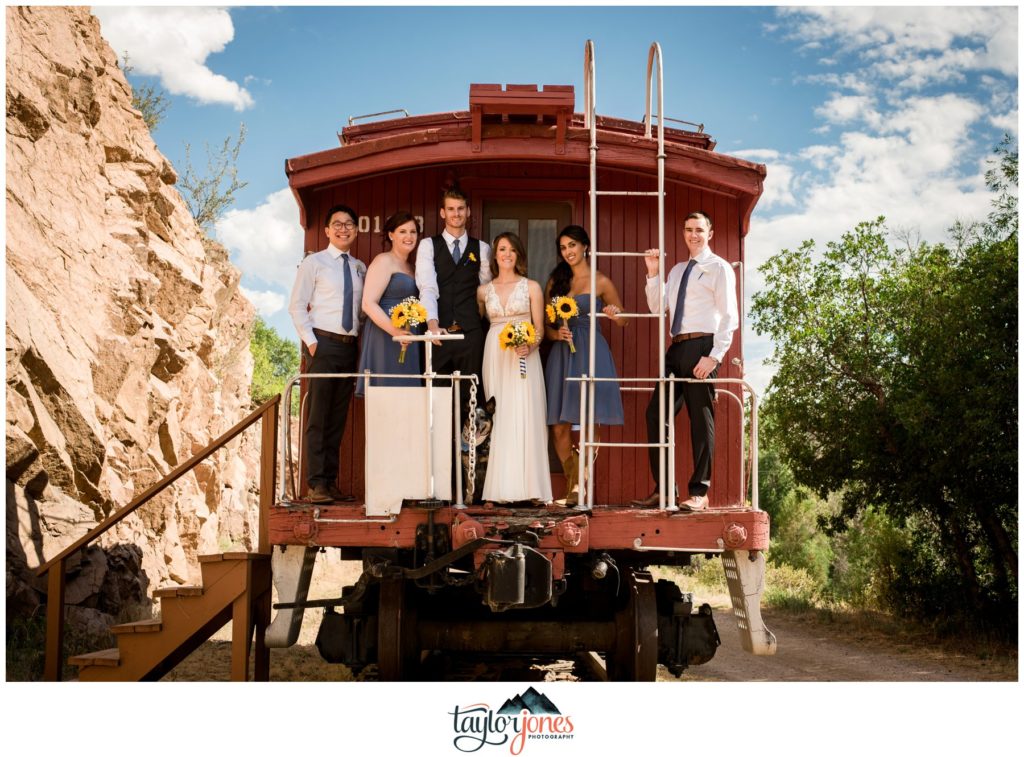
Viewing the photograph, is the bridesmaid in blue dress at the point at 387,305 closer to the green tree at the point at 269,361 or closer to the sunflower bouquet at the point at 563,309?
the sunflower bouquet at the point at 563,309

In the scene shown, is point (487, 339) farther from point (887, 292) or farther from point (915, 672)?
point (887, 292)

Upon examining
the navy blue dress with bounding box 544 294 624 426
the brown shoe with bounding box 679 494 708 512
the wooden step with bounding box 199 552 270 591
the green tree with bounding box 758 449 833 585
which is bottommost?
the green tree with bounding box 758 449 833 585

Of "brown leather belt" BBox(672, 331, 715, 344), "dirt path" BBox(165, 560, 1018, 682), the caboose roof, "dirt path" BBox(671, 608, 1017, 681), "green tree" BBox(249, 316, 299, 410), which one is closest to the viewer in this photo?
"brown leather belt" BBox(672, 331, 715, 344)

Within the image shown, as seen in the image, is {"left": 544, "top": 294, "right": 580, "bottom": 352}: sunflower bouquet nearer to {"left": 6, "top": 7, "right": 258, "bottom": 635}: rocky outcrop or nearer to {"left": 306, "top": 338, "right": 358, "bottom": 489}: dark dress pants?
{"left": 306, "top": 338, "right": 358, "bottom": 489}: dark dress pants

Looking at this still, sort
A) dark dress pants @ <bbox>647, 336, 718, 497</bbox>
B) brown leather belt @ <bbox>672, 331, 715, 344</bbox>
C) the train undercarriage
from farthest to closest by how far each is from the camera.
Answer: brown leather belt @ <bbox>672, 331, 715, 344</bbox> < dark dress pants @ <bbox>647, 336, 718, 497</bbox> < the train undercarriage

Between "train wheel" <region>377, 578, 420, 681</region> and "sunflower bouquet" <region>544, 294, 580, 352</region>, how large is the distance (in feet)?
6.27

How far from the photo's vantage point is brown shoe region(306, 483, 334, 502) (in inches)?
248

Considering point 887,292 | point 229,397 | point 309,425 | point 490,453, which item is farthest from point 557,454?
point 229,397

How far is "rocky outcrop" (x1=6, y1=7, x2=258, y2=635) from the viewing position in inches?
360

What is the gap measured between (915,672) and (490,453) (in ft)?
23.1

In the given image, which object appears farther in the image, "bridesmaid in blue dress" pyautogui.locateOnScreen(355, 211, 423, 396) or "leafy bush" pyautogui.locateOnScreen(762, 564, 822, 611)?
"leafy bush" pyautogui.locateOnScreen(762, 564, 822, 611)

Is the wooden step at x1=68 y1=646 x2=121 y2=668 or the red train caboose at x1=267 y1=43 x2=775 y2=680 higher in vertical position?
the red train caboose at x1=267 y1=43 x2=775 y2=680

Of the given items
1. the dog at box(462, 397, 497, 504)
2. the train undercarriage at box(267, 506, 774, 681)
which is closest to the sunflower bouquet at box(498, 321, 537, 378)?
the dog at box(462, 397, 497, 504)

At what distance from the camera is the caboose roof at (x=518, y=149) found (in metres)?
6.25
